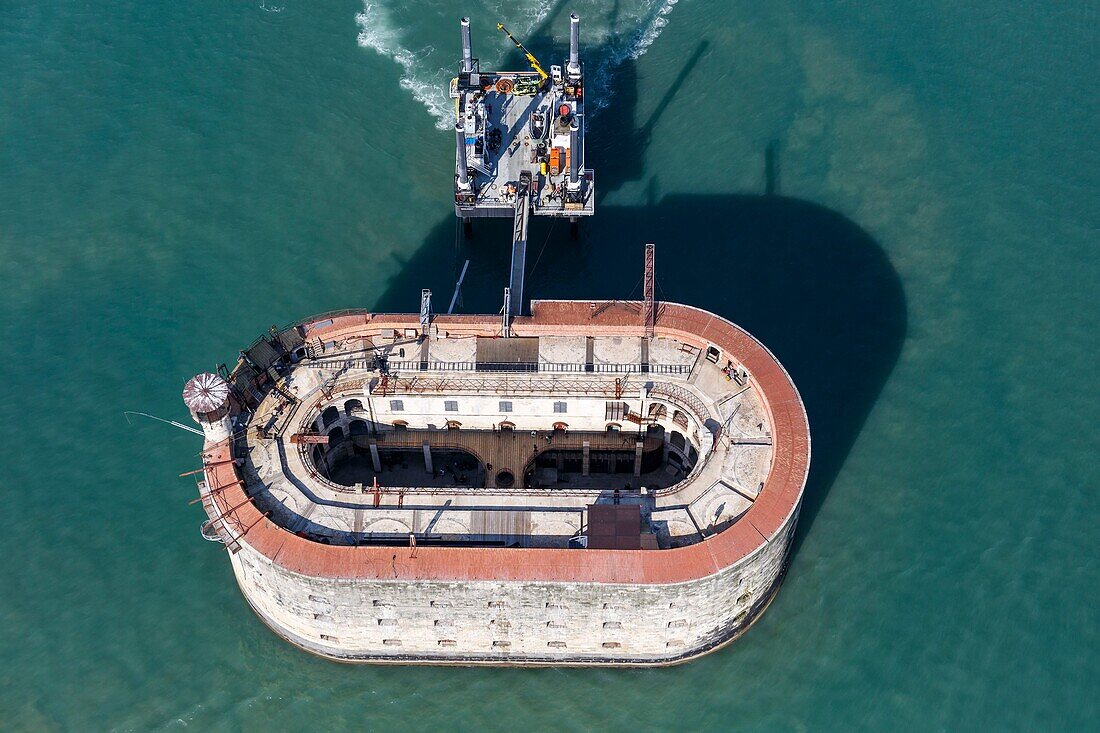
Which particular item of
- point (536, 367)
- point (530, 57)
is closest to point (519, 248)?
point (536, 367)

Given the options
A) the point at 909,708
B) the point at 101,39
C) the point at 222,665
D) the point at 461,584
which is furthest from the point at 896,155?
the point at 101,39

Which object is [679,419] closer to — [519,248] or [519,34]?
[519,248]

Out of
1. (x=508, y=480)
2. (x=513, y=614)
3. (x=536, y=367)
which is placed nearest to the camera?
(x=513, y=614)

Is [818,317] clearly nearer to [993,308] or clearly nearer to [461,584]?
[993,308]

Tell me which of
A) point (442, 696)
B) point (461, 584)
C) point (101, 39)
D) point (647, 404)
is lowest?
point (442, 696)

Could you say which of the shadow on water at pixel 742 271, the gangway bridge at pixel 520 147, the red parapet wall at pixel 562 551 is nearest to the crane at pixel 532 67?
the gangway bridge at pixel 520 147

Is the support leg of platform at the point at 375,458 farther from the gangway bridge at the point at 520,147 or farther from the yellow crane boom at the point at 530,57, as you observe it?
the yellow crane boom at the point at 530,57

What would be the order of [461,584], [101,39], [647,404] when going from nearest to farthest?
[461,584], [647,404], [101,39]

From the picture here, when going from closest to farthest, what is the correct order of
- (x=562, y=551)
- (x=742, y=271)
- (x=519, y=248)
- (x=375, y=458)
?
1. (x=562, y=551)
2. (x=375, y=458)
3. (x=519, y=248)
4. (x=742, y=271)
